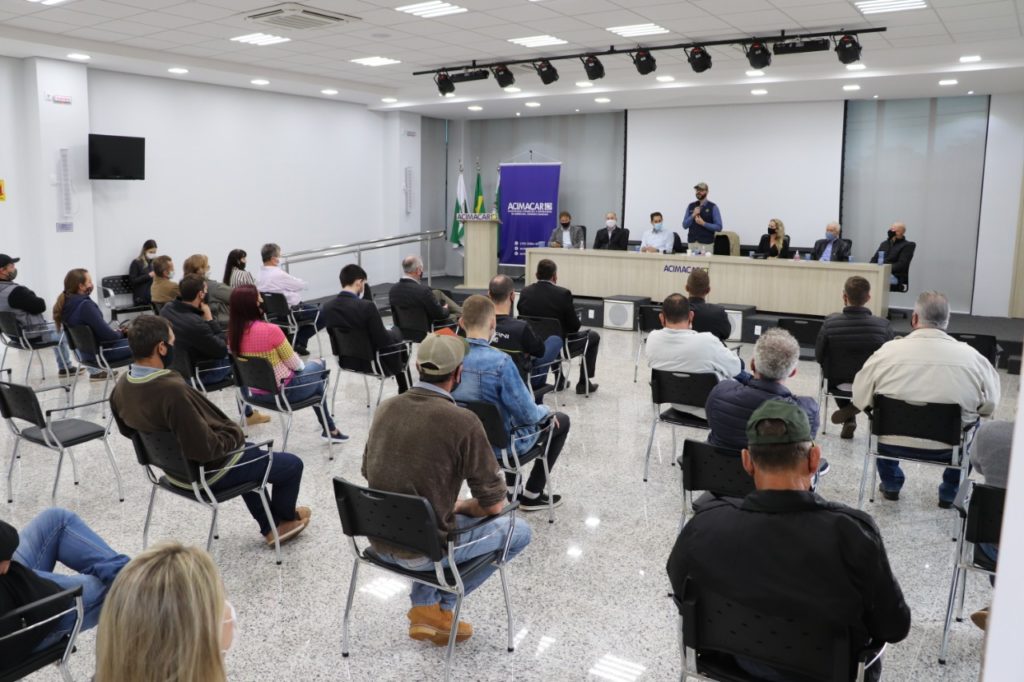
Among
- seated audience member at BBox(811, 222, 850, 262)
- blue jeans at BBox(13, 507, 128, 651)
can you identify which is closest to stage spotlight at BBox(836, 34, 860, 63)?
seated audience member at BBox(811, 222, 850, 262)

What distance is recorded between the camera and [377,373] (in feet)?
21.5

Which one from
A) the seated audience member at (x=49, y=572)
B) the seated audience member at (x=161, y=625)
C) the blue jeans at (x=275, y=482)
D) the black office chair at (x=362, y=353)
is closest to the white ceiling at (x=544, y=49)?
the black office chair at (x=362, y=353)

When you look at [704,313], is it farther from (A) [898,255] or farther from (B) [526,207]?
→ (B) [526,207]

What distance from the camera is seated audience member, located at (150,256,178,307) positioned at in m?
7.81

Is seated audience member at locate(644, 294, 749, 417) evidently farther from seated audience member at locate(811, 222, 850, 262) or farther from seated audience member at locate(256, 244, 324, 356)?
seated audience member at locate(811, 222, 850, 262)

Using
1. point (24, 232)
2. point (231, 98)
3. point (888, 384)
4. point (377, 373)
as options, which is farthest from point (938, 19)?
point (24, 232)

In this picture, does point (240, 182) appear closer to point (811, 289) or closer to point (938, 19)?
point (811, 289)

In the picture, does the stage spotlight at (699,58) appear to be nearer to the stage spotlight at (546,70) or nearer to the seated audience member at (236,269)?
the stage spotlight at (546,70)

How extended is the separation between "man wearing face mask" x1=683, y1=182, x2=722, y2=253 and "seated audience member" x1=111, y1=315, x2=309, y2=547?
8.98 meters

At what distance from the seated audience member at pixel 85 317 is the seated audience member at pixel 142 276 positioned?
3.87 meters

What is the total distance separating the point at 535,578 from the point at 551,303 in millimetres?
3428

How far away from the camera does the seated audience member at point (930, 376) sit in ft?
14.3

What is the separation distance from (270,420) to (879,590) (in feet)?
17.6

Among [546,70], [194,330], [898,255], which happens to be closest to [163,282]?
[194,330]
